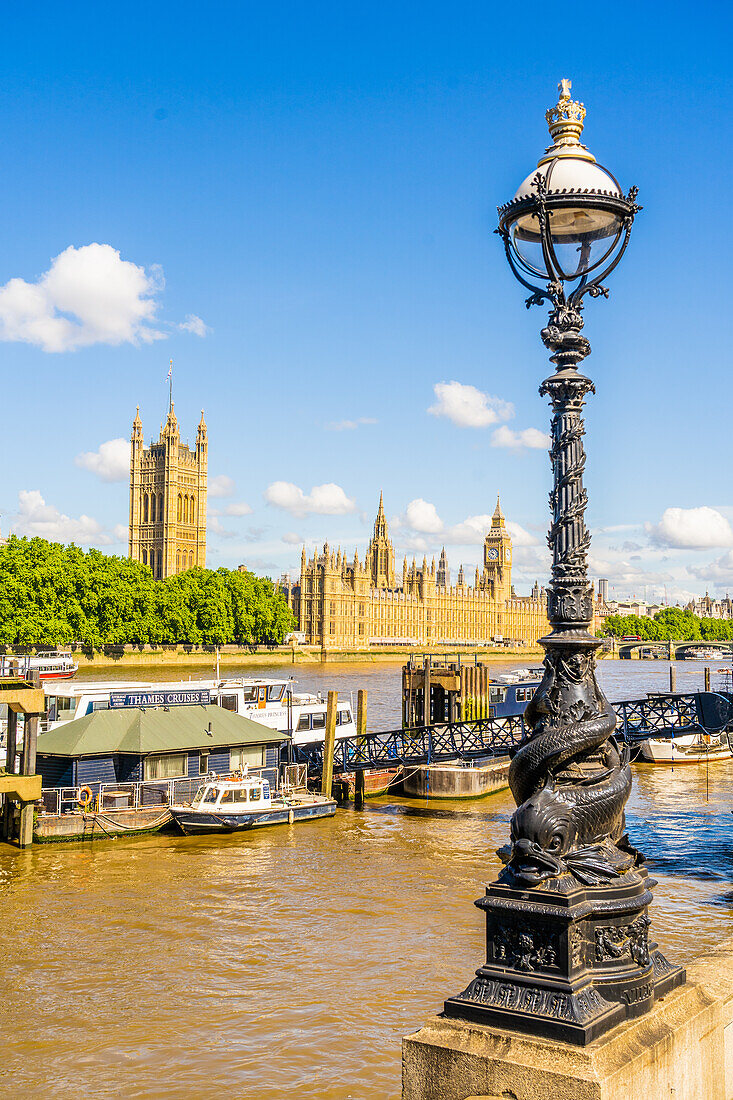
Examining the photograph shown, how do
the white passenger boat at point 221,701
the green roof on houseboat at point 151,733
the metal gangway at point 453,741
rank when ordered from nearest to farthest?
the green roof on houseboat at point 151,733 < the metal gangway at point 453,741 < the white passenger boat at point 221,701

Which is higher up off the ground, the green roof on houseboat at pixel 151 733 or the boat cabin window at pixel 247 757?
the green roof on houseboat at pixel 151 733

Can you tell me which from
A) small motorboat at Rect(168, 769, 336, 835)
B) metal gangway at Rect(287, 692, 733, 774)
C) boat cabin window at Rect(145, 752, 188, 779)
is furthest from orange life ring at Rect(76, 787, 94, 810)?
metal gangway at Rect(287, 692, 733, 774)

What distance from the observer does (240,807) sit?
23688 millimetres

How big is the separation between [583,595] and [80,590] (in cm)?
8926

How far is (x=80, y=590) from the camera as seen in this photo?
90500 millimetres

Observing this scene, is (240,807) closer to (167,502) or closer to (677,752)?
(677,752)

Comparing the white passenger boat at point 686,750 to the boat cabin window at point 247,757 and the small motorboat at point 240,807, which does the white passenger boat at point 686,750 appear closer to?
the small motorboat at point 240,807

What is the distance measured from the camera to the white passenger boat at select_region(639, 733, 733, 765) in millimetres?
37625

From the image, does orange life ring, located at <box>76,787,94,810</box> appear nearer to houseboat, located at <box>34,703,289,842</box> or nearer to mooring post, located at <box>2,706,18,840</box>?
houseboat, located at <box>34,703,289,842</box>

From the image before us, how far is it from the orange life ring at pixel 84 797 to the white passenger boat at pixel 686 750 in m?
21.8

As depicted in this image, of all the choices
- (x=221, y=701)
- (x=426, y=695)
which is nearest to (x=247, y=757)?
(x=221, y=701)

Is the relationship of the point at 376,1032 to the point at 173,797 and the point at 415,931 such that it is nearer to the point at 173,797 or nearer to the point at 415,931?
the point at 415,931

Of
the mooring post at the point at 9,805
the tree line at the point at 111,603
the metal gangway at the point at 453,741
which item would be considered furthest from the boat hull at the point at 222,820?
the tree line at the point at 111,603

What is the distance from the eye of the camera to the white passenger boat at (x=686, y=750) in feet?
123
